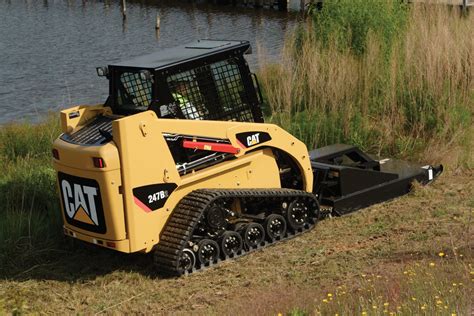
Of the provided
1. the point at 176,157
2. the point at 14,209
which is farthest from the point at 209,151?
the point at 14,209

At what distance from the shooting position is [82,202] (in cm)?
738

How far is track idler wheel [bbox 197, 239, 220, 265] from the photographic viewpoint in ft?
25.0

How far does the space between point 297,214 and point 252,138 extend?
1120 mm

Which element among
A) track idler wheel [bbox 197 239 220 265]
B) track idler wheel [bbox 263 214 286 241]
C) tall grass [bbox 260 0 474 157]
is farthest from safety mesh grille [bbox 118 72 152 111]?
tall grass [bbox 260 0 474 157]

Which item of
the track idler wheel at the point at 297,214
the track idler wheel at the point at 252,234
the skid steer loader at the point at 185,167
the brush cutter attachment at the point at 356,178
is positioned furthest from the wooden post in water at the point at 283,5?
the track idler wheel at the point at 252,234

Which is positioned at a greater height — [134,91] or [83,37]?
[134,91]

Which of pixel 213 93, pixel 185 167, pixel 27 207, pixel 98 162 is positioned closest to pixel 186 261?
pixel 185 167

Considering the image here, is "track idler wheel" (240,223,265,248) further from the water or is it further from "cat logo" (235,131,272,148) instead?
the water

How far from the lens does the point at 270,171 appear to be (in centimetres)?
848

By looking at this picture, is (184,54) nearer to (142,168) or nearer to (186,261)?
(142,168)

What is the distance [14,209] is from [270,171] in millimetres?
3285

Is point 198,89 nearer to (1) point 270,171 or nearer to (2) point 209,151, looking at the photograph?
(2) point 209,151

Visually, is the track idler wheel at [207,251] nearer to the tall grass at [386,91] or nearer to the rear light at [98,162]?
the rear light at [98,162]

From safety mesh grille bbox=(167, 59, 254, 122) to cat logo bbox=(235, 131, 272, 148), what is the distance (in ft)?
0.97
